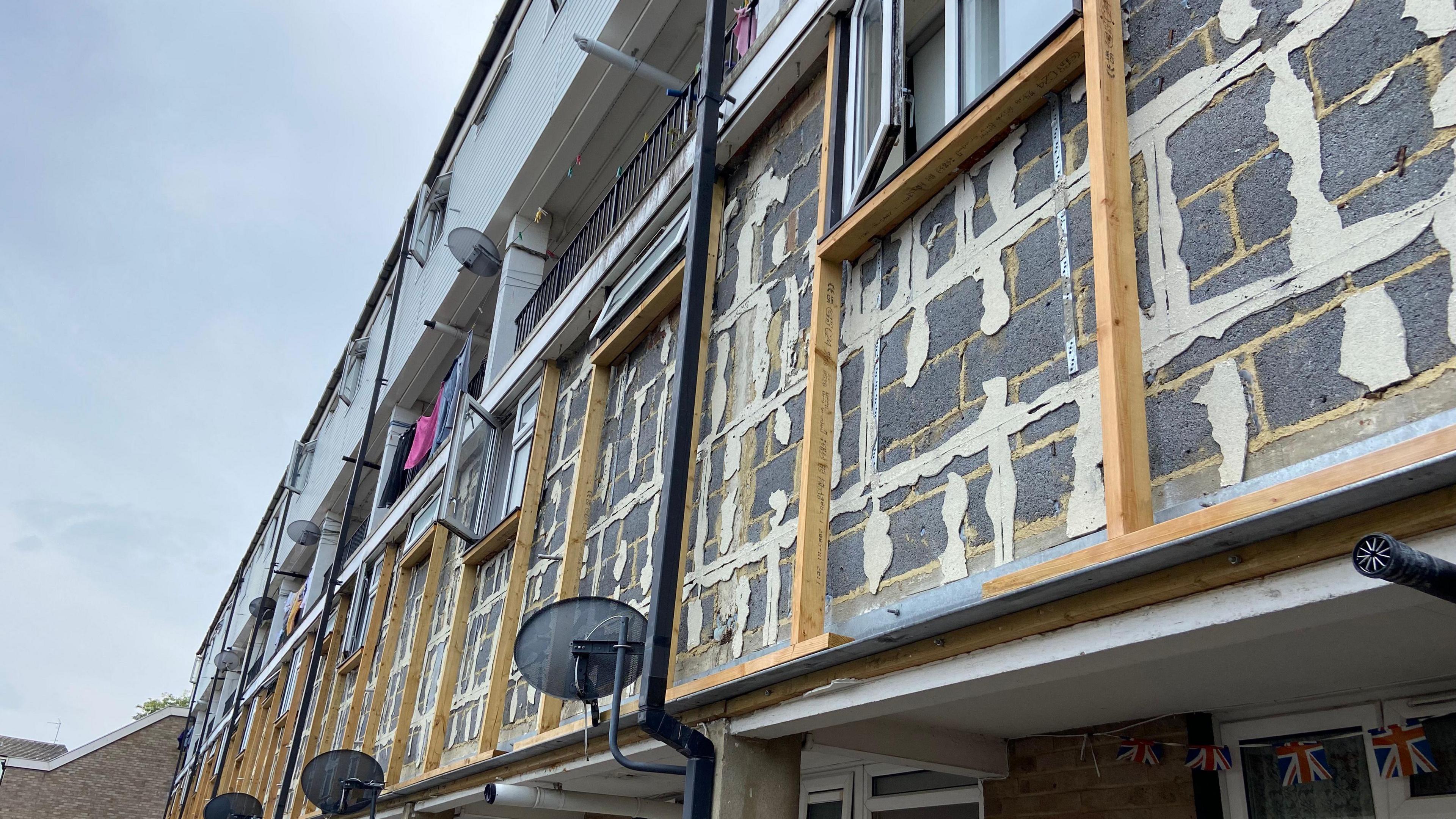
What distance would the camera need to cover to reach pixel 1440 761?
10.5ft

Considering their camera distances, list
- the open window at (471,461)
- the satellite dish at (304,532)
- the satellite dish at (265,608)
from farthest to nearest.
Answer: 1. the satellite dish at (265,608)
2. the satellite dish at (304,532)
3. the open window at (471,461)

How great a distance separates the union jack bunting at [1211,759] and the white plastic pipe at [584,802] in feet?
12.4

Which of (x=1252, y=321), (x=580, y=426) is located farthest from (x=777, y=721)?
(x=580, y=426)

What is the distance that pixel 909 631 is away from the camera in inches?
142

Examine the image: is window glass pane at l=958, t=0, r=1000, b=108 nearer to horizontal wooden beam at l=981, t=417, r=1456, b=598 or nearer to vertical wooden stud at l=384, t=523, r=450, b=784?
horizontal wooden beam at l=981, t=417, r=1456, b=598

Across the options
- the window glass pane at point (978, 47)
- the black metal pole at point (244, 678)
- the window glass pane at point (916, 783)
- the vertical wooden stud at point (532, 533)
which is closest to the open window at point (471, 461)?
the vertical wooden stud at point (532, 533)

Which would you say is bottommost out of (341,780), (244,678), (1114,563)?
(1114,563)

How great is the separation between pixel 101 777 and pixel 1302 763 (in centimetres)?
4519

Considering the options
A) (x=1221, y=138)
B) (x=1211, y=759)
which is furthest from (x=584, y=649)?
(x=1221, y=138)

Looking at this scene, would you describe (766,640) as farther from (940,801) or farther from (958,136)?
(958,136)

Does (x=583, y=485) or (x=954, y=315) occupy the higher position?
(x=583, y=485)

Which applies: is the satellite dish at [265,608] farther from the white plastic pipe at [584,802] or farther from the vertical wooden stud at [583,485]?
the white plastic pipe at [584,802]

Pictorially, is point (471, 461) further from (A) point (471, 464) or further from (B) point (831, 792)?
(B) point (831, 792)

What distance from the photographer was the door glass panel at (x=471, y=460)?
11.1 m
